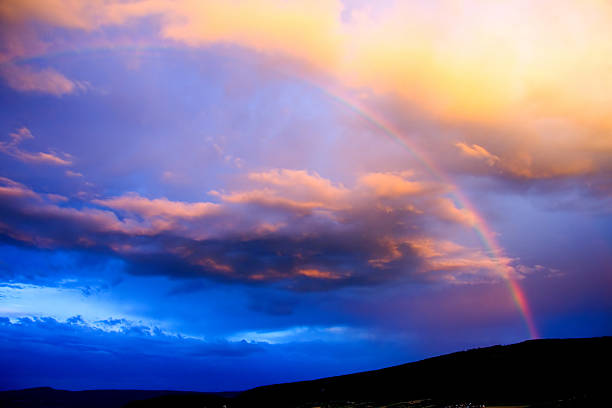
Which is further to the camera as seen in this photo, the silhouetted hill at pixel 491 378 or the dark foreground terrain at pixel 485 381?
the silhouetted hill at pixel 491 378

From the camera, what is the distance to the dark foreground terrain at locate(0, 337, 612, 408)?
3127 inches

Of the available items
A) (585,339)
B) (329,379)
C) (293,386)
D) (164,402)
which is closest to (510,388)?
(585,339)

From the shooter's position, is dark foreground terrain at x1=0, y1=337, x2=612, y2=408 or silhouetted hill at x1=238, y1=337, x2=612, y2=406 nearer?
dark foreground terrain at x1=0, y1=337, x2=612, y2=408

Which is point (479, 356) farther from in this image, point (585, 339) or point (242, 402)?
point (242, 402)

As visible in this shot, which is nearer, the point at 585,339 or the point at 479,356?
the point at 585,339

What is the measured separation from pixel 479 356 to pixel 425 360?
73.0ft

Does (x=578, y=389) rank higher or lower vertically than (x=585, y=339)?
lower

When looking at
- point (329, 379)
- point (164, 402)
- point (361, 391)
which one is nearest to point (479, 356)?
point (361, 391)

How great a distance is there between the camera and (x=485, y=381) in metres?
105

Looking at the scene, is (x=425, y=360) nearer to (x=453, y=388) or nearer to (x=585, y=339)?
(x=453, y=388)

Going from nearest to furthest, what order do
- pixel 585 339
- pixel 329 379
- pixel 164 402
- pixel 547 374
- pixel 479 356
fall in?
pixel 547 374
pixel 585 339
pixel 479 356
pixel 329 379
pixel 164 402

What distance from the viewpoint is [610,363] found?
8725 cm

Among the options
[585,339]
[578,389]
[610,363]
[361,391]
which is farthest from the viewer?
[361,391]

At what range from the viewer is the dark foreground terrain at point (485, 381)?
261ft
